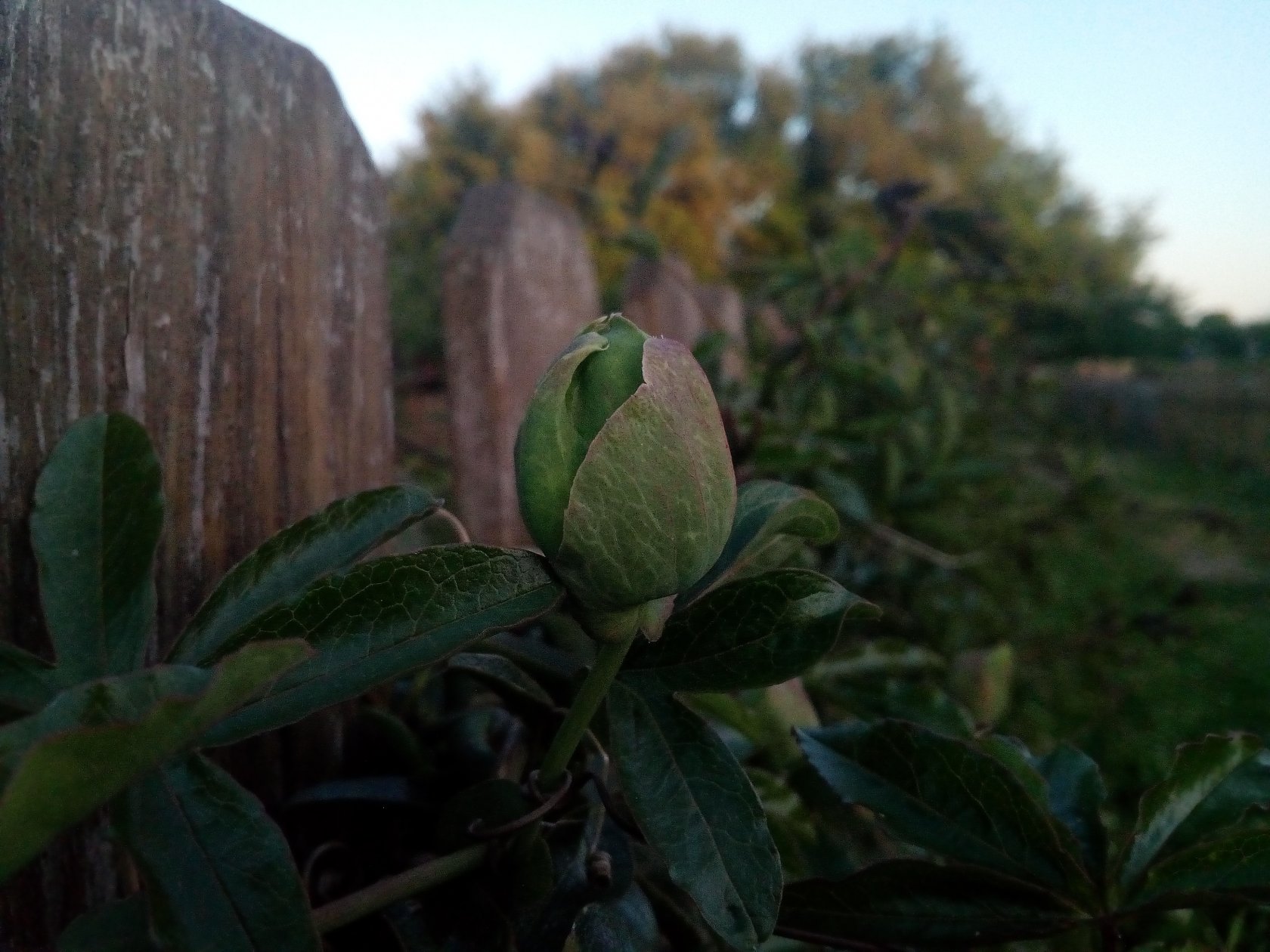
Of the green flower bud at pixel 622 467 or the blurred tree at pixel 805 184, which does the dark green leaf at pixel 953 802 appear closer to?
the green flower bud at pixel 622 467

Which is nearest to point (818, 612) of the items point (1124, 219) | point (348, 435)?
point (348, 435)

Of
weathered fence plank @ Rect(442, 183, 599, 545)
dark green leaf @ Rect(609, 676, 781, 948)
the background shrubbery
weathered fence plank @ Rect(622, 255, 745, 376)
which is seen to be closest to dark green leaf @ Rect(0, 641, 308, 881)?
dark green leaf @ Rect(609, 676, 781, 948)

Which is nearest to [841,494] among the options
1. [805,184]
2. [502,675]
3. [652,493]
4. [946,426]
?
[946,426]

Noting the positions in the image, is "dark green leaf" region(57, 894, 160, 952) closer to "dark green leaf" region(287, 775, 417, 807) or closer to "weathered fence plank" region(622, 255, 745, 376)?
"dark green leaf" region(287, 775, 417, 807)

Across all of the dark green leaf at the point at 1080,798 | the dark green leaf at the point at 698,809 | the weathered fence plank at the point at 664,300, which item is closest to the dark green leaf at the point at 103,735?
the dark green leaf at the point at 698,809

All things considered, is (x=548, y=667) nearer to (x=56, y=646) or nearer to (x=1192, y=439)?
(x=56, y=646)
